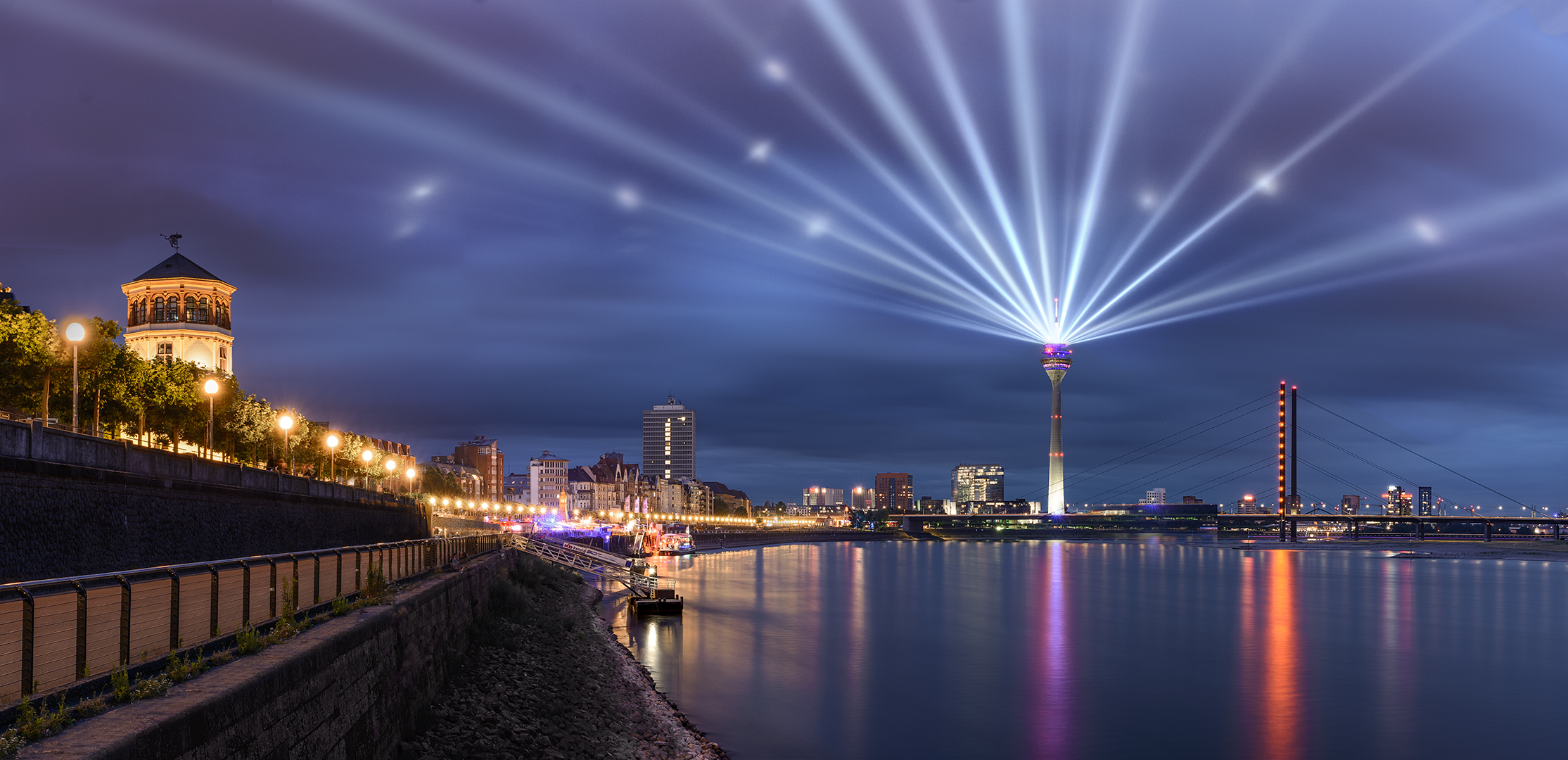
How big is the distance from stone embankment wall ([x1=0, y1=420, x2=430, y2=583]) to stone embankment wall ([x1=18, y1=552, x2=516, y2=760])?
9800 mm

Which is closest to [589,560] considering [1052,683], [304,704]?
[1052,683]

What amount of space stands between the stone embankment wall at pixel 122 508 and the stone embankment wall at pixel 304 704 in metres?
9.80

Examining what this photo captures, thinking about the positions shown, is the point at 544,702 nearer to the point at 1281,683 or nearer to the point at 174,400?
the point at 1281,683

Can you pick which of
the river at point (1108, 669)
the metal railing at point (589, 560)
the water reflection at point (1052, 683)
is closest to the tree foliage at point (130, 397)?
the metal railing at point (589, 560)

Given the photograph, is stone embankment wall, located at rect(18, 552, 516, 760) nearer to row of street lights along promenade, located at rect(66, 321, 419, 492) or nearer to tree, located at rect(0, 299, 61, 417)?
row of street lights along promenade, located at rect(66, 321, 419, 492)

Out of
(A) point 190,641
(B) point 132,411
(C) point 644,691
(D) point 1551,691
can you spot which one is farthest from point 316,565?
(B) point 132,411

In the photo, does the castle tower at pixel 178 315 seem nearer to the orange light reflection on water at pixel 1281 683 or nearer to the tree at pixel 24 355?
the tree at pixel 24 355

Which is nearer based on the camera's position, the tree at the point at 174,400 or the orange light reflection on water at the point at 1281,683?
the orange light reflection on water at the point at 1281,683

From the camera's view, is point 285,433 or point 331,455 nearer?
point 285,433

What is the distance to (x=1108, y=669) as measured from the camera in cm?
Result: 4838

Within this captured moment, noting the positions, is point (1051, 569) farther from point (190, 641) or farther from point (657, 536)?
point (190, 641)

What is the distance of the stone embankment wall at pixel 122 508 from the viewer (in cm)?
2459

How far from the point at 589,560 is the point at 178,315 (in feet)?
174

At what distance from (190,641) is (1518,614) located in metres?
89.0
